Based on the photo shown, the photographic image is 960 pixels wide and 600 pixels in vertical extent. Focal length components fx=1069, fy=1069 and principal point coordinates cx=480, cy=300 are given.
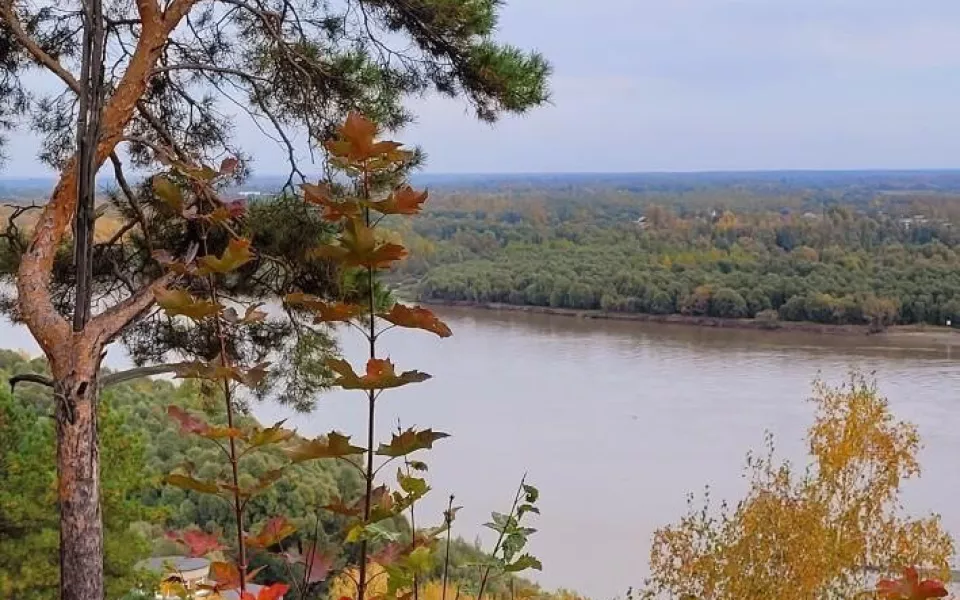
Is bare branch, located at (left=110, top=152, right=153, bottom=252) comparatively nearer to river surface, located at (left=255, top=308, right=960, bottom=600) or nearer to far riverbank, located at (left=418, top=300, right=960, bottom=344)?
river surface, located at (left=255, top=308, right=960, bottom=600)

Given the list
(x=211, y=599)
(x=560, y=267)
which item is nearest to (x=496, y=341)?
(x=560, y=267)

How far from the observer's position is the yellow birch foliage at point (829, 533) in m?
4.60

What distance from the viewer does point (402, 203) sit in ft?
2.69

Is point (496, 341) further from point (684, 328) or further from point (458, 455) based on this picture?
point (458, 455)

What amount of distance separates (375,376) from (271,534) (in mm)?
215

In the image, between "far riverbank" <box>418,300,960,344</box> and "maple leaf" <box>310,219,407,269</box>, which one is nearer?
"maple leaf" <box>310,219,407,269</box>

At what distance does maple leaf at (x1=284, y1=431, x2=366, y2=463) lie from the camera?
0.81 metres

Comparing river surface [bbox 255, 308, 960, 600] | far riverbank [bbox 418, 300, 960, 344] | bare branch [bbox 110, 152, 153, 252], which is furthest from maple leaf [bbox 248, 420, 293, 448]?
far riverbank [bbox 418, 300, 960, 344]

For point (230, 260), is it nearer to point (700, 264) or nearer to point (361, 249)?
point (361, 249)

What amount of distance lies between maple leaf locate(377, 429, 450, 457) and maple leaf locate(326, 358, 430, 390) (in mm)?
41

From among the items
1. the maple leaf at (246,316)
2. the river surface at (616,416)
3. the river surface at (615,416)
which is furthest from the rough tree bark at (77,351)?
the river surface at (615,416)

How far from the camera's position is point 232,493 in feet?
3.00

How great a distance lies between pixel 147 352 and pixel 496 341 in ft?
40.2

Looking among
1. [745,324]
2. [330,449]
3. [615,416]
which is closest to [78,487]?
[330,449]
